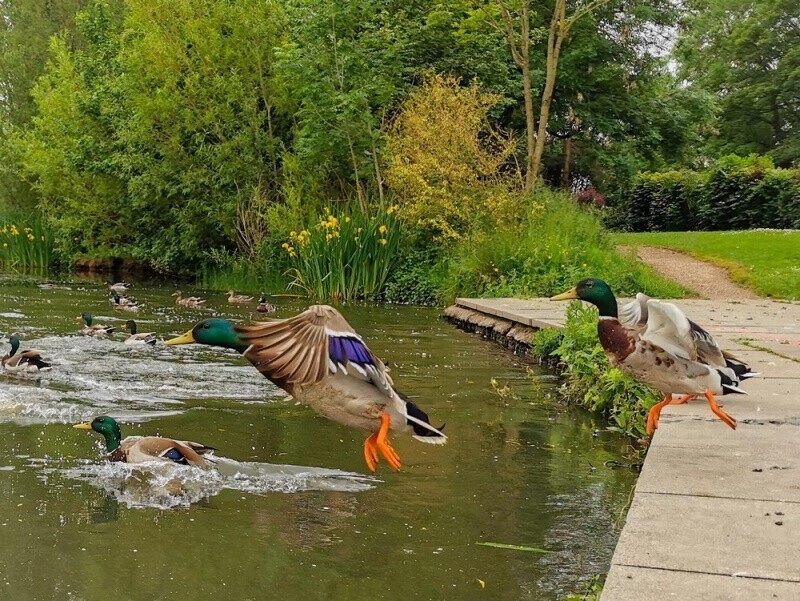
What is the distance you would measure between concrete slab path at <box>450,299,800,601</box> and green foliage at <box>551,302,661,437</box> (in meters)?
0.73

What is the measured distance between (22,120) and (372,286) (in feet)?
84.2

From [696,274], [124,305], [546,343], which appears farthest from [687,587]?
[696,274]

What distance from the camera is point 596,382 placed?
845cm

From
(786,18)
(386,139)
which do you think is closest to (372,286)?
(386,139)

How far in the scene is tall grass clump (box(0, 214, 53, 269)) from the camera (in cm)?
3334

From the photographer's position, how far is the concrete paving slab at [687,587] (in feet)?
9.68

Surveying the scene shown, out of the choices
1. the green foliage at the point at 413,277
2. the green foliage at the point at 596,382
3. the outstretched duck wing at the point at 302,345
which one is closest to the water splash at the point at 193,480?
the outstretched duck wing at the point at 302,345

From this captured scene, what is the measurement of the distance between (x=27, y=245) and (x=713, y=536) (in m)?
33.2

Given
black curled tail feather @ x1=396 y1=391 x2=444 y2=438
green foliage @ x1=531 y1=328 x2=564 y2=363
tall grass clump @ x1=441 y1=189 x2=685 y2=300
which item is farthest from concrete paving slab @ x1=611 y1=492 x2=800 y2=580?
tall grass clump @ x1=441 y1=189 x2=685 y2=300

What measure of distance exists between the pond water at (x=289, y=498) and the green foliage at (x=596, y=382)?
7.5 inches

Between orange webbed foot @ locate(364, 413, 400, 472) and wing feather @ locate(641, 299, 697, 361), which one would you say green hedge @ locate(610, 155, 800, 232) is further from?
orange webbed foot @ locate(364, 413, 400, 472)

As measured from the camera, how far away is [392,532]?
4.99 metres

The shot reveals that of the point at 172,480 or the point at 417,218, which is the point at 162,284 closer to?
the point at 417,218

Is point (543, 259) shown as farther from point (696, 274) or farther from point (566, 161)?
point (566, 161)
